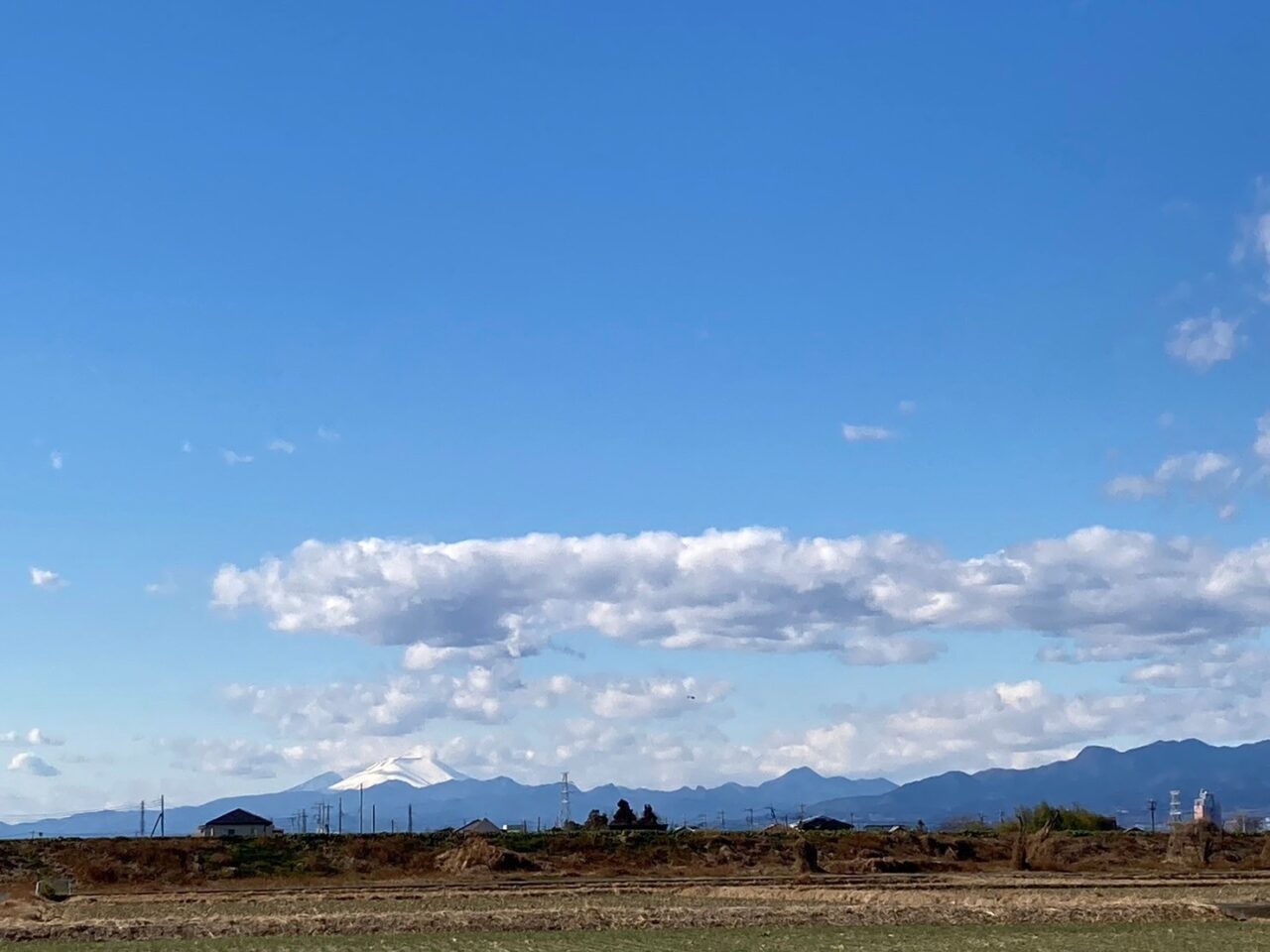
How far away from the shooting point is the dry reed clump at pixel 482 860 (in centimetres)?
9506

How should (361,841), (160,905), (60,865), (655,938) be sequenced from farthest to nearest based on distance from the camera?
(361,841) < (60,865) < (160,905) < (655,938)

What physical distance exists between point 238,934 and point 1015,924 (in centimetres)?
2615

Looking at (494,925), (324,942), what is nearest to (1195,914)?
(494,925)

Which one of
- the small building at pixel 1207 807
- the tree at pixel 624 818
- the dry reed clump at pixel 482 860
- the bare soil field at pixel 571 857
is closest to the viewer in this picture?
the bare soil field at pixel 571 857

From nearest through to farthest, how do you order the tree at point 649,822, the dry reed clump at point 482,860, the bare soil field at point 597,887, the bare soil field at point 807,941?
1. the bare soil field at point 807,941
2. the bare soil field at point 597,887
3. the dry reed clump at point 482,860
4. the tree at point 649,822

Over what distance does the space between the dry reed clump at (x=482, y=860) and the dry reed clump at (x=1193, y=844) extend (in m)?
43.5

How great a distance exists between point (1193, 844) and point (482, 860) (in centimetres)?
4787

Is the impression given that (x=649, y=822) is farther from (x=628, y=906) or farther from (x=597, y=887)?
(x=628, y=906)

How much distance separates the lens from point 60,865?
96062mm

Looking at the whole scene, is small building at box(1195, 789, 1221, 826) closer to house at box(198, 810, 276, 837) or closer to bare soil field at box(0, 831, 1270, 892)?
bare soil field at box(0, 831, 1270, 892)

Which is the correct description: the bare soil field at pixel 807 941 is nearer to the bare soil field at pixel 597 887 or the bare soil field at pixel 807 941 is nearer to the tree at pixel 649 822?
the bare soil field at pixel 597 887

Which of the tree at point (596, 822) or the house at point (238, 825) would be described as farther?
the house at point (238, 825)

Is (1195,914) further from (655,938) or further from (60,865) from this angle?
(60,865)

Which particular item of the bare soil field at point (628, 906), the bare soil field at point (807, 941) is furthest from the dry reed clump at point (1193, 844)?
the bare soil field at point (807, 941)
